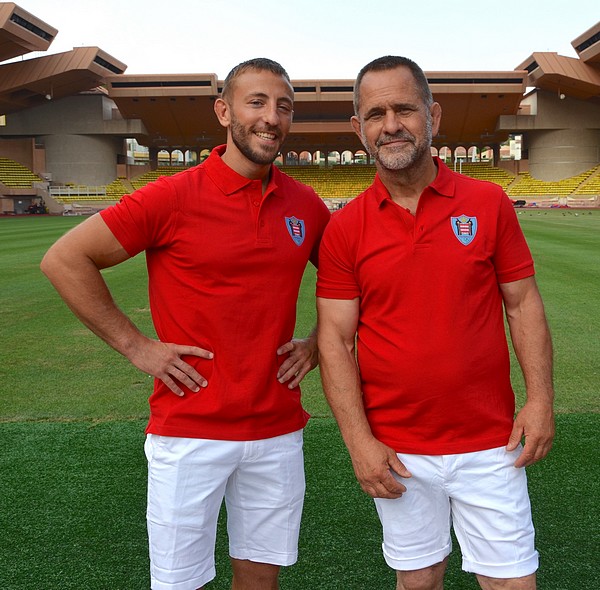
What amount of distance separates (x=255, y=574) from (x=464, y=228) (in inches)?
65.9

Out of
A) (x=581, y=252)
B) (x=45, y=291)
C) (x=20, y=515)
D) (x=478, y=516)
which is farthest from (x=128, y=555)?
(x=581, y=252)

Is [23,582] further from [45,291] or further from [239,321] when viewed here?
[45,291]

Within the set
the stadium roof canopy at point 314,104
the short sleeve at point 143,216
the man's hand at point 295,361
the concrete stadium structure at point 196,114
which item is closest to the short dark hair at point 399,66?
the short sleeve at point 143,216

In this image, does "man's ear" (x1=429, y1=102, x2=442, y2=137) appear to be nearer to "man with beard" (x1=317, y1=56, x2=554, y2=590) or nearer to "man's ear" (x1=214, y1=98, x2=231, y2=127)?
"man with beard" (x1=317, y1=56, x2=554, y2=590)

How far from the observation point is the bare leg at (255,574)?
2.80 meters

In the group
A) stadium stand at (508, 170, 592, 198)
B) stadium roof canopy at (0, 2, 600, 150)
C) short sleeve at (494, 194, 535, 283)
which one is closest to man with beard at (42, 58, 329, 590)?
short sleeve at (494, 194, 535, 283)

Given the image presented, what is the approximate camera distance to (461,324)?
2354 millimetres

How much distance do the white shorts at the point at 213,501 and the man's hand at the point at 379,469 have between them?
41cm

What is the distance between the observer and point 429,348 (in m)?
2.37

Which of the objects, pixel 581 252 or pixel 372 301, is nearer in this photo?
pixel 372 301

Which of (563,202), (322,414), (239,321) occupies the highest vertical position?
(239,321)

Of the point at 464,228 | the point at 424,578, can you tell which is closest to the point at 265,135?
the point at 464,228

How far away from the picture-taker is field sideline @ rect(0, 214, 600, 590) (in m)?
3.25

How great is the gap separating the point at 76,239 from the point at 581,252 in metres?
16.8
